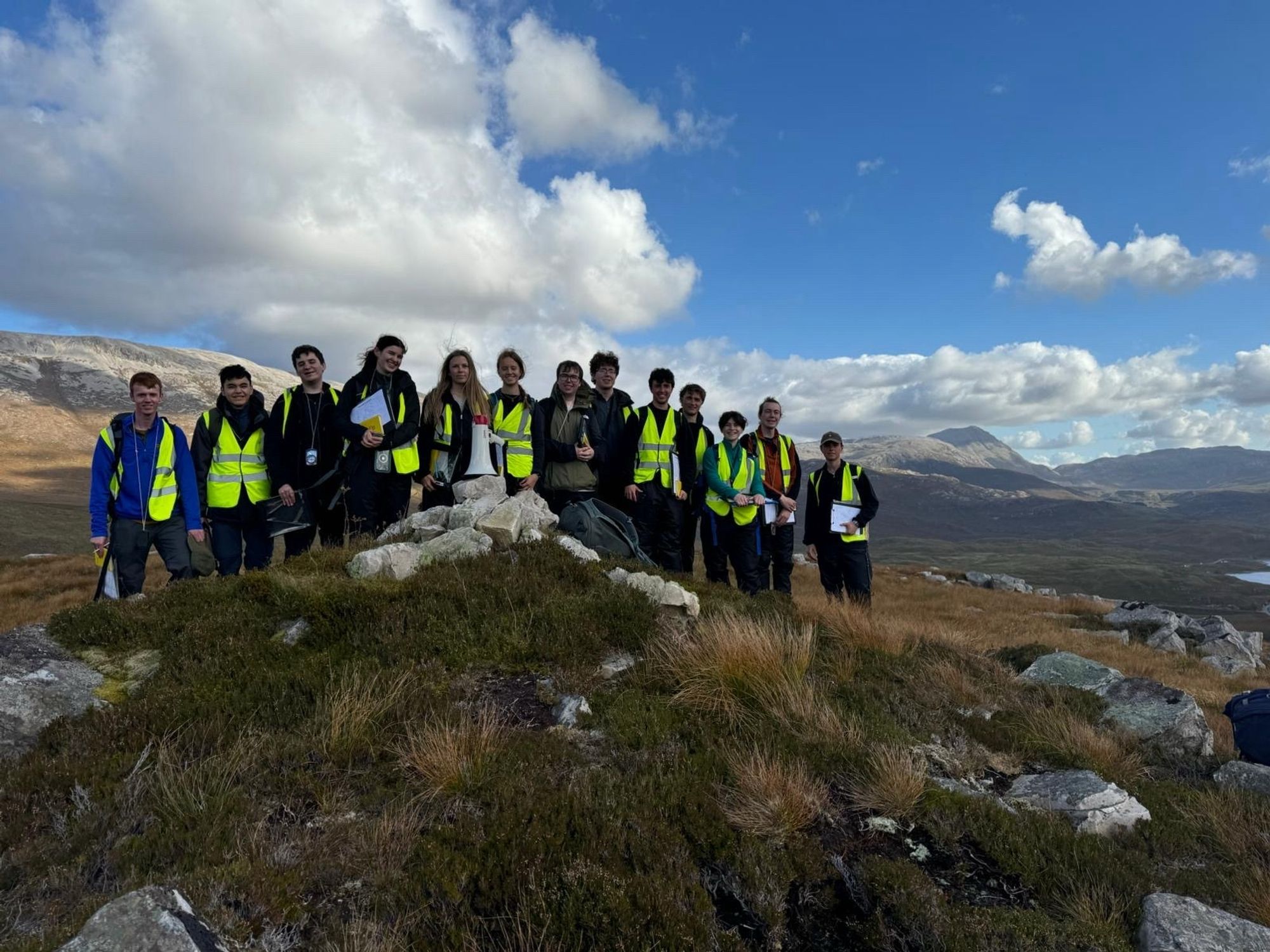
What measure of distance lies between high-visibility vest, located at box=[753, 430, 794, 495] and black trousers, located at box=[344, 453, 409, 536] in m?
5.40

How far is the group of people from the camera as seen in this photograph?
7371mm

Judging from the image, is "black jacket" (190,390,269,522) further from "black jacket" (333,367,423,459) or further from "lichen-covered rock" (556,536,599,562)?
"lichen-covered rock" (556,536,599,562)

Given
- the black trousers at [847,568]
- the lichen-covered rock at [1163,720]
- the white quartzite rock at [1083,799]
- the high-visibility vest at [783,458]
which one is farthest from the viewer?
the black trousers at [847,568]

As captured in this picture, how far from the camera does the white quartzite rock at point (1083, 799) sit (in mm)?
4258

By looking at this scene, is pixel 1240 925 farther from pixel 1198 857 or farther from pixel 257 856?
pixel 257 856

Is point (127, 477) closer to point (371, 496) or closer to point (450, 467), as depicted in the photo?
point (371, 496)

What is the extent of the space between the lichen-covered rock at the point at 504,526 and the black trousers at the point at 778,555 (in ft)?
13.3

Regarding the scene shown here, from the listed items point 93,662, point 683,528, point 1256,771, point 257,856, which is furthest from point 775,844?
point 683,528

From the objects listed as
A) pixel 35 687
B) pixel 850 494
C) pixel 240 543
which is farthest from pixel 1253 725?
pixel 240 543

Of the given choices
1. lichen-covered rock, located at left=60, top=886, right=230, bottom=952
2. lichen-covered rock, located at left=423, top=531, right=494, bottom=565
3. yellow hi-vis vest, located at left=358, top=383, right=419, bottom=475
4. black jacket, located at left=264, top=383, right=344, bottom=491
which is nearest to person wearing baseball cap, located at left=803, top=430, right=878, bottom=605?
lichen-covered rock, located at left=423, top=531, right=494, bottom=565

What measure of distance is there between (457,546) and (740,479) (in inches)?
169

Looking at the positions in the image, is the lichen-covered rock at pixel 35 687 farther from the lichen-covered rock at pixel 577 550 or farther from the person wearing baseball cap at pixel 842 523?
the person wearing baseball cap at pixel 842 523

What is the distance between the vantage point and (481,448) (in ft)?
30.3

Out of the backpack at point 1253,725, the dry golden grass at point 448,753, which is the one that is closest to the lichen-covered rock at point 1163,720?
the backpack at point 1253,725
